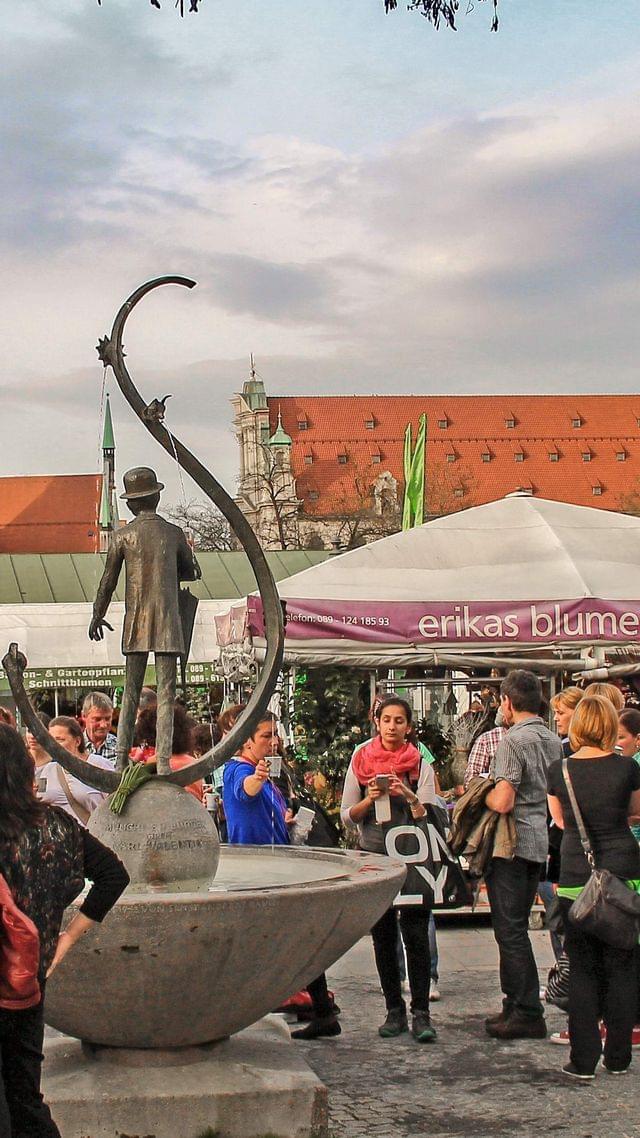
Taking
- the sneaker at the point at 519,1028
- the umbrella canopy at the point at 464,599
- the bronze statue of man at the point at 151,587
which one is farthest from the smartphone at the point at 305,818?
the umbrella canopy at the point at 464,599

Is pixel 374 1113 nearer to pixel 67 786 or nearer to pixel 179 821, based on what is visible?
pixel 179 821

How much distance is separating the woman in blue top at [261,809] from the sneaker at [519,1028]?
0.80m

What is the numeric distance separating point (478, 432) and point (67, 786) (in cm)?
9125

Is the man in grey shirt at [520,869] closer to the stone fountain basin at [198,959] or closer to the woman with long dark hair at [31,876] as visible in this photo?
the stone fountain basin at [198,959]

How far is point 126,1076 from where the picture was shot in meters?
5.46

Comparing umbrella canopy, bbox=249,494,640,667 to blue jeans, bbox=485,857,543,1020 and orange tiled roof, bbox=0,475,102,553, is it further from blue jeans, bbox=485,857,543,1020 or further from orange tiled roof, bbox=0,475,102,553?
orange tiled roof, bbox=0,475,102,553

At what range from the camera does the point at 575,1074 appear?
6488 millimetres

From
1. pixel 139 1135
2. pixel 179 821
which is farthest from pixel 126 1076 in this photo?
pixel 179 821

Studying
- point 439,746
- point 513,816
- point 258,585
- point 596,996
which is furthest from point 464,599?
point 596,996

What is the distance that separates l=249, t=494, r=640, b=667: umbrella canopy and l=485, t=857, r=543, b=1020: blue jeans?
13.4ft

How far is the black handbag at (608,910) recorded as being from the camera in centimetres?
625

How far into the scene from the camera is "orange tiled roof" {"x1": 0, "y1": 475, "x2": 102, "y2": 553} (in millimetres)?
88500

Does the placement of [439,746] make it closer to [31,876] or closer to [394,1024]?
[394,1024]

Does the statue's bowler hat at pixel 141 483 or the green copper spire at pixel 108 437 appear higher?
the green copper spire at pixel 108 437
